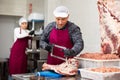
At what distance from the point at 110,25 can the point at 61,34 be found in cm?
52

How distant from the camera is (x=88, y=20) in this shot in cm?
340

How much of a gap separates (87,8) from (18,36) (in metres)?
1.19

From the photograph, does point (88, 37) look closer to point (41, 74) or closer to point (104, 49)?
point (104, 49)

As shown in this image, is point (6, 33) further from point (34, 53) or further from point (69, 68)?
point (69, 68)

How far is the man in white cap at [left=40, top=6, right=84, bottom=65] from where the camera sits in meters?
2.37

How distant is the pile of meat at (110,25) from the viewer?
2396 millimetres

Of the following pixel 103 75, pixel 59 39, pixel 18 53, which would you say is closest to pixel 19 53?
pixel 18 53

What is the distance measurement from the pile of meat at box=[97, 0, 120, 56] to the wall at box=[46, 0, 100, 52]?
624mm

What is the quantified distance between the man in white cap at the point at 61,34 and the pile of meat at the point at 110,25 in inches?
12.0

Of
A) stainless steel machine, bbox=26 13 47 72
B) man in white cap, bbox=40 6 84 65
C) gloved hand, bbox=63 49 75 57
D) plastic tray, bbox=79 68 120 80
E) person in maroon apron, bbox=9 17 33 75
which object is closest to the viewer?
plastic tray, bbox=79 68 120 80

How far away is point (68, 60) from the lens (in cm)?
207

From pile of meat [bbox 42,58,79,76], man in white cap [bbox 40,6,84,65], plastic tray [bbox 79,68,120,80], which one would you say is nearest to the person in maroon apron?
man in white cap [bbox 40,6,84,65]

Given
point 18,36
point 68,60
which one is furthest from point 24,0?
point 68,60

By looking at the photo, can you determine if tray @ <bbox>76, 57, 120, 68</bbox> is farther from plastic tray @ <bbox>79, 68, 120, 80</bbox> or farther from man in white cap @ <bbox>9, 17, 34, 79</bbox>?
man in white cap @ <bbox>9, 17, 34, 79</bbox>
